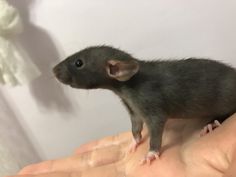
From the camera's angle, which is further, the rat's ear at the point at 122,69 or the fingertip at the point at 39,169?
the fingertip at the point at 39,169

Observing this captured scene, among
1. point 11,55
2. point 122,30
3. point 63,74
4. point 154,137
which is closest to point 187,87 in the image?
point 154,137

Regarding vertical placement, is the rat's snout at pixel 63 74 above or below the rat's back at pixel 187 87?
above

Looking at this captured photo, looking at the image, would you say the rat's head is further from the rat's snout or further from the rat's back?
the rat's back

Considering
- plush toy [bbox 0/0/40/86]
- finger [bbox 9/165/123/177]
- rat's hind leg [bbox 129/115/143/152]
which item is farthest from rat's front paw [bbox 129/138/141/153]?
plush toy [bbox 0/0/40/86]

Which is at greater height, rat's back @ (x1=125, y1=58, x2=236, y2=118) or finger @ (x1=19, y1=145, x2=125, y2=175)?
rat's back @ (x1=125, y1=58, x2=236, y2=118)

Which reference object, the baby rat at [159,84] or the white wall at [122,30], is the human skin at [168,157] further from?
the white wall at [122,30]

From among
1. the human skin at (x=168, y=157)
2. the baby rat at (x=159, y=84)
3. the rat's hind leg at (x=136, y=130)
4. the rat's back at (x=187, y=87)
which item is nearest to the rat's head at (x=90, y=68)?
the baby rat at (x=159, y=84)
